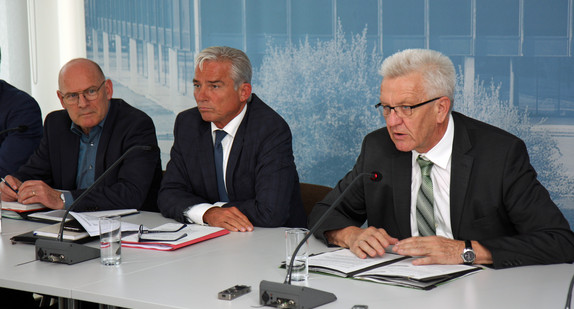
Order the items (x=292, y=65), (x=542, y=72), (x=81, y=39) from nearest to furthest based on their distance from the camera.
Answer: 1. (x=542, y=72)
2. (x=292, y=65)
3. (x=81, y=39)

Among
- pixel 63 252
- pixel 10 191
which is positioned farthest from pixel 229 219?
pixel 10 191

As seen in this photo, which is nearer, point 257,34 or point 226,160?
point 226,160

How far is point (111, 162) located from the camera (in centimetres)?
373

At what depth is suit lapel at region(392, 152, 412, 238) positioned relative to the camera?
2.71m

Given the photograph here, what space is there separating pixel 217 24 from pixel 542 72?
7.45 ft

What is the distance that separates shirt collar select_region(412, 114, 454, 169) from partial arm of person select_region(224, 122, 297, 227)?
0.77 meters

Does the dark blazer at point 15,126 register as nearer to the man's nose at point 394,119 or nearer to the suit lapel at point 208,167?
the suit lapel at point 208,167

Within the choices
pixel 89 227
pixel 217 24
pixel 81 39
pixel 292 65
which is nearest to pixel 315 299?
pixel 89 227

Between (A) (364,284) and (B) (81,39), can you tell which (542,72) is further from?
(B) (81,39)

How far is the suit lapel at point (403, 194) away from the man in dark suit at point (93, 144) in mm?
1392

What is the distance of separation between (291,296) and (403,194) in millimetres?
965

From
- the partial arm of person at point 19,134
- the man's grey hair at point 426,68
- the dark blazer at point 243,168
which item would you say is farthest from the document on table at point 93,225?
the partial arm of person at point 19,134

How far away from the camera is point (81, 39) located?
19.1ft

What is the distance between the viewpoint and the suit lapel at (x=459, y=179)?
8.45 feet
